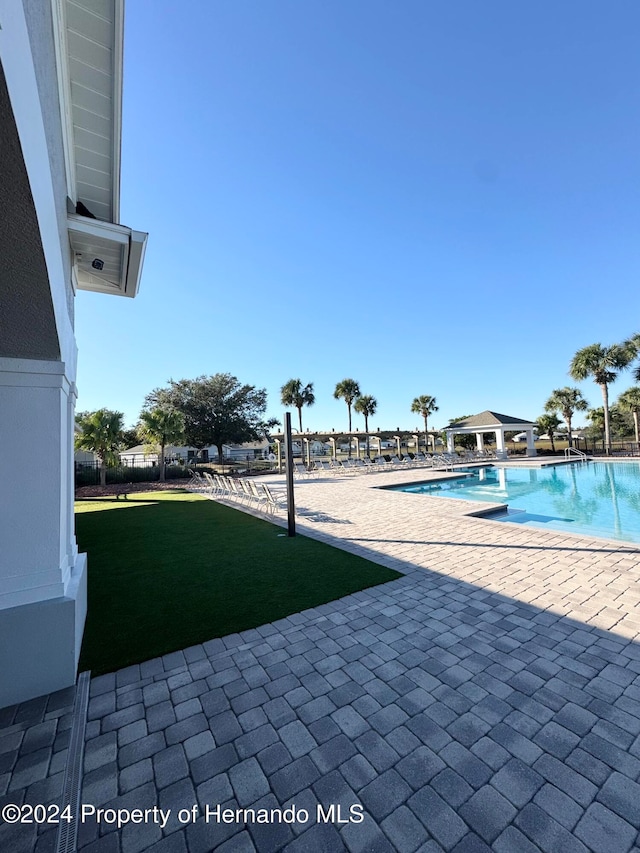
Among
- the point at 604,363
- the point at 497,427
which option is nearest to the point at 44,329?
the point at 497,427

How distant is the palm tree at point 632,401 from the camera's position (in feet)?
90.7

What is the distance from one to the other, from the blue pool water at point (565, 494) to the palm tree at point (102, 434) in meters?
14.1

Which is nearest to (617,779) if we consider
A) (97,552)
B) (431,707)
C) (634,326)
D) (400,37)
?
(431,707)

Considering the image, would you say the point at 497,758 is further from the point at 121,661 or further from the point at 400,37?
the point at 400,37

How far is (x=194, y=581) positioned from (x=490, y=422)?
3106cm

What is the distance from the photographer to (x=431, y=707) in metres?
2.38

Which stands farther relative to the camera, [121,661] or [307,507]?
[307,507]

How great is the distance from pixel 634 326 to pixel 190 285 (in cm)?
3198

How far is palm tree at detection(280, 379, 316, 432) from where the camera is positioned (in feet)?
121

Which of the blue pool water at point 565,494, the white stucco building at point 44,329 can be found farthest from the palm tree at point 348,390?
the white stucco building at point 44,329

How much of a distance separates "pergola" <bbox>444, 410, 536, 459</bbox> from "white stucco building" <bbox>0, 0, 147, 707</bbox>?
30.8 meters

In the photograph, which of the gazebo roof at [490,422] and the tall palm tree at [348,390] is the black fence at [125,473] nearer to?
the tall palm tree at [348,390]

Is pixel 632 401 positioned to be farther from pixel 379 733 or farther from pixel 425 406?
pixel 379 733

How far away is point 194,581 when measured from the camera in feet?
16.1
